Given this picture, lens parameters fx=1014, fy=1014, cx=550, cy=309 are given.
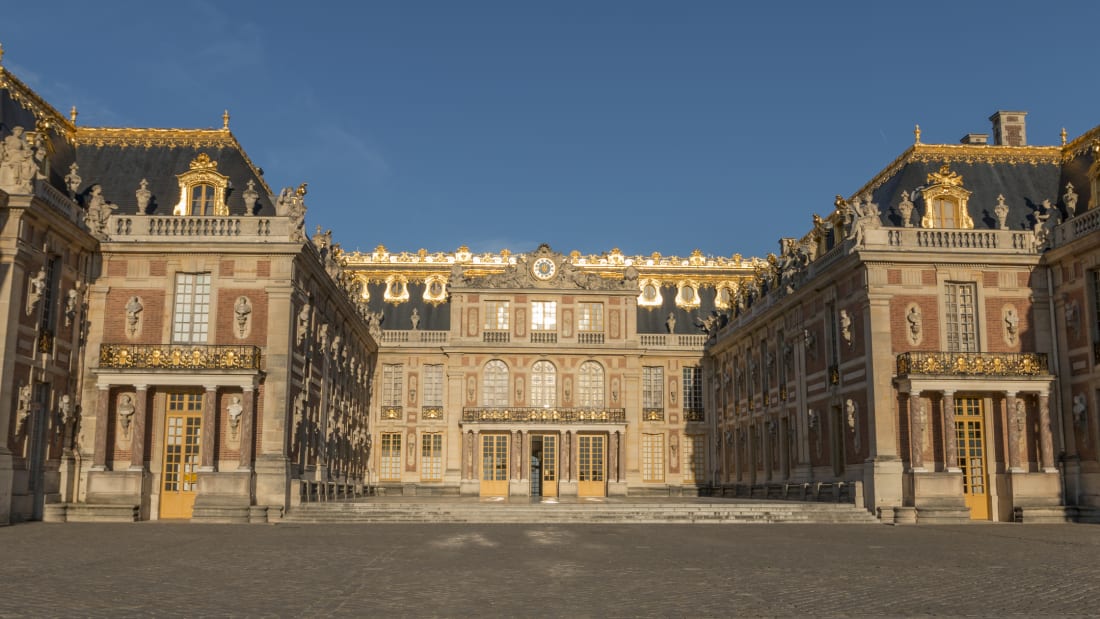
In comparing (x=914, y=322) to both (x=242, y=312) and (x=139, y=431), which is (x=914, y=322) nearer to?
(x=242, y=312)

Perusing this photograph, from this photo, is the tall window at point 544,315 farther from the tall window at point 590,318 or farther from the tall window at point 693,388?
the tall window at point 693,388

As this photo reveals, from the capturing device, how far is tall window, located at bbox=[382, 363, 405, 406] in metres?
51.7

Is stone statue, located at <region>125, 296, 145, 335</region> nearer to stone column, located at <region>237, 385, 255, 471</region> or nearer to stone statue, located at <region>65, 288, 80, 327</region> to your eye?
stone statue, located at <region>65, 288, 80, 327</region>

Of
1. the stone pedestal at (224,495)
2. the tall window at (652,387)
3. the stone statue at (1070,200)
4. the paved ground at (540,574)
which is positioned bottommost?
the paved ground at (540,574)

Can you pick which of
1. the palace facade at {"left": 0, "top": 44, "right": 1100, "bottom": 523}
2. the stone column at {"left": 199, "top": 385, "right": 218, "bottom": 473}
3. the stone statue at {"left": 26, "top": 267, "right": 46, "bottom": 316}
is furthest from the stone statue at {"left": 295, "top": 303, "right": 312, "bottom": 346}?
the stone statue at {"left": 26, "top": 267, "right": 46, "bottom": 316}

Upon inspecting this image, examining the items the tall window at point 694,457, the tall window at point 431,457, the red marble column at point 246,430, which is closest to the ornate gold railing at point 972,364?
the red marble column at point 246,430

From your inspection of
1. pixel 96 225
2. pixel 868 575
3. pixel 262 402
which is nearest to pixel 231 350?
pixel 262 402

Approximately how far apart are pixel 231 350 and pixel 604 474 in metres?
26.8

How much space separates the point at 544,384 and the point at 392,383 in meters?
7.79

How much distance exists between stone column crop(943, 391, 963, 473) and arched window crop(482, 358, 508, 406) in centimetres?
2679

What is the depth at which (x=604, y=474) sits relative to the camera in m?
50.4

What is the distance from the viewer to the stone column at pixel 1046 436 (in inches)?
1107

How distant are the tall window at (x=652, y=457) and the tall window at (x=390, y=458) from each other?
12444mm

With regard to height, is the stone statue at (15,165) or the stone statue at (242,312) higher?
the stone statue at (15,165)
